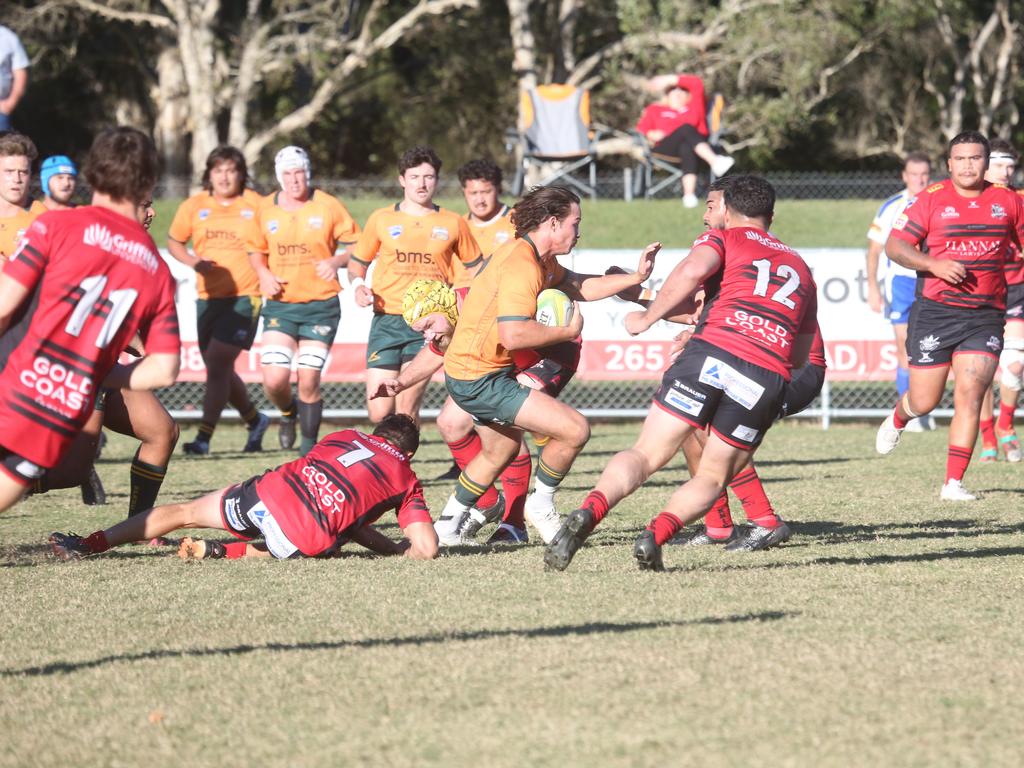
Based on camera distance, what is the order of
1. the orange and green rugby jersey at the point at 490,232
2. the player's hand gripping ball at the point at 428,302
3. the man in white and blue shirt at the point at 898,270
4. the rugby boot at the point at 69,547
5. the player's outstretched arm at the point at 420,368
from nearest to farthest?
1. the rugby boot at the point at 69,547
2. the player's outstretched arm at the point at 420,368
3. the player's hand gripping ball at the point at 428,302
4. the orange and green rugby jersey at the point at 490,232
5. the man in white and blue shirt at the point at 898,270

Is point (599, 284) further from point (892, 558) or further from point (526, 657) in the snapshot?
point (526, 657)

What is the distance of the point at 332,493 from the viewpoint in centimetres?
649

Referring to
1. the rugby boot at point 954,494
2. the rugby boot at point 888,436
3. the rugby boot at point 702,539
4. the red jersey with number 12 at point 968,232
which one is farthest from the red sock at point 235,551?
the rugby boot at point 888,436

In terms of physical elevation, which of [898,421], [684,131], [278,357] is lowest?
[684,131]

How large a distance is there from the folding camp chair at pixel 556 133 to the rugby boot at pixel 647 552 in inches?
698

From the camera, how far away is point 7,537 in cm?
788

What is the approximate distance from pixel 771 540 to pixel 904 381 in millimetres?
6930

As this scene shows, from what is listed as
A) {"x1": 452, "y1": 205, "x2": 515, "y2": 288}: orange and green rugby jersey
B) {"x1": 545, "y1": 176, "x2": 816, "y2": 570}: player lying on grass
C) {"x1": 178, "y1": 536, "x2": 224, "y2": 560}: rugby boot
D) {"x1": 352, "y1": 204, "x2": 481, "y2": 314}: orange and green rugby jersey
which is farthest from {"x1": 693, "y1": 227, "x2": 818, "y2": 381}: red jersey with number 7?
{"x1": 452, "y1": 205, "x2": 515, "y2": 288}: orange and green rugby jersey

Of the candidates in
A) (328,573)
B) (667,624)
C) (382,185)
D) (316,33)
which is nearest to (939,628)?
(667,624)

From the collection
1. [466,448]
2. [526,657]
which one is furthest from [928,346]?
[526,657]

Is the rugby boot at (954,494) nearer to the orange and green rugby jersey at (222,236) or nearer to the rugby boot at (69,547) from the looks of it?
the rugby boot at (69,547)

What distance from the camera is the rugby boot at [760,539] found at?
721 cm

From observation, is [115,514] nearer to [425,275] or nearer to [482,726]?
[425,275]

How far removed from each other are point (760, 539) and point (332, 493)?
7.04 ft
